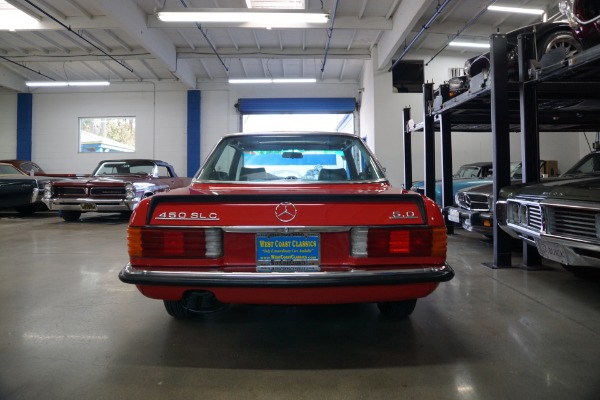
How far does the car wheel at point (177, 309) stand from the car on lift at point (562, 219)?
258 cm

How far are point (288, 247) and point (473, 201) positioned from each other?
Result: 11.9 ft

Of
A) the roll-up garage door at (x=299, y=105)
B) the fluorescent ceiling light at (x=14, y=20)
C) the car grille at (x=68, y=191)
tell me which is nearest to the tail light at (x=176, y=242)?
the car grille at (x=68, y=191)

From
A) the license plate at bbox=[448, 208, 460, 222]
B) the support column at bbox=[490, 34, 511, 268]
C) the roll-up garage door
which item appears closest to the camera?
the support column at bbox=[490, 34, 511, 268]

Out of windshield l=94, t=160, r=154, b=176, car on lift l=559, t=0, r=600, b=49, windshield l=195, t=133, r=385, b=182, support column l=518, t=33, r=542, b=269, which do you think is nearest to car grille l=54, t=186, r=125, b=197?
windshield l=94, t=160, r=154, b=176

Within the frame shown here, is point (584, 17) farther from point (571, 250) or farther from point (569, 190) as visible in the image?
point (571, 250)

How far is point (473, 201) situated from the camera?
458 cm

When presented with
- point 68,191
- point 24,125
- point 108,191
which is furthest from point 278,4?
point 24,125

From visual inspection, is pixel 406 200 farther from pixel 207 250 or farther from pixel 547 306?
pixel 547 306

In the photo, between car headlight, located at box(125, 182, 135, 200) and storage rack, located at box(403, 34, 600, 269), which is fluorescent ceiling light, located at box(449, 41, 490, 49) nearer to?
storage rack, located at box(403, 34, 600, 269)

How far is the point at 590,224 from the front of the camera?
7.39 ft

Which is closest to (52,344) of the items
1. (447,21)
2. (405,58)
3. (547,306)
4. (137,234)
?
(137,234)

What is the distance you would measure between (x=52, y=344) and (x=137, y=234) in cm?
91

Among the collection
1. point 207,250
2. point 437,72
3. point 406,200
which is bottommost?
point 207,250

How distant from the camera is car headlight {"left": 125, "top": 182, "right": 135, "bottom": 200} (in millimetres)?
7148
